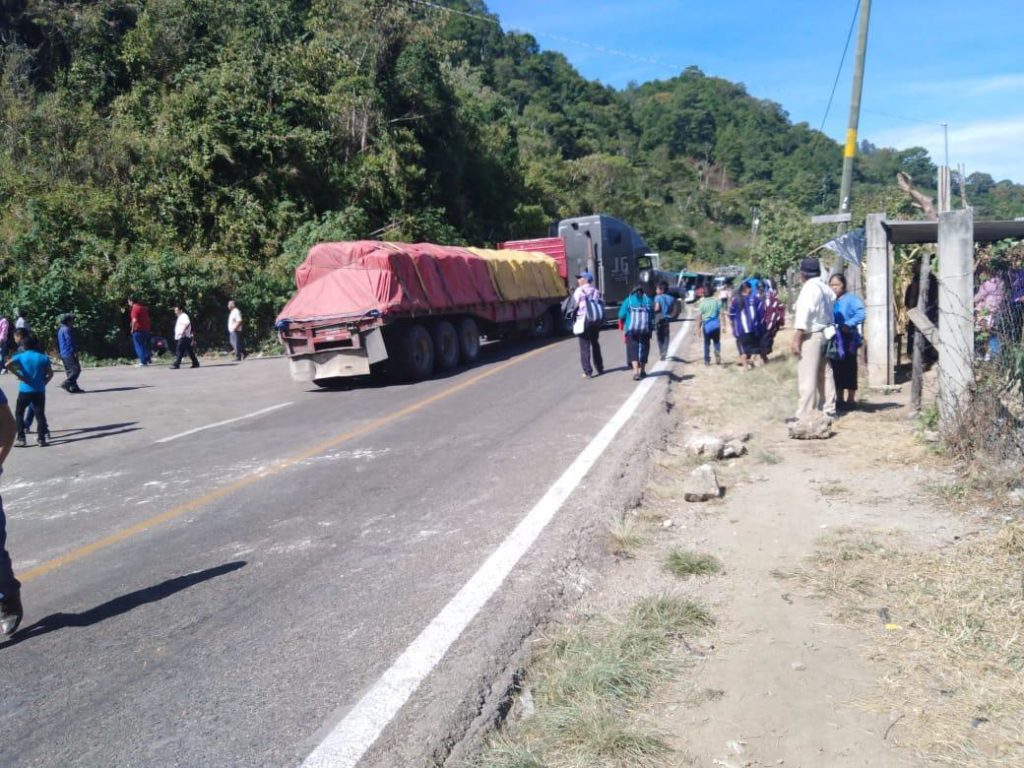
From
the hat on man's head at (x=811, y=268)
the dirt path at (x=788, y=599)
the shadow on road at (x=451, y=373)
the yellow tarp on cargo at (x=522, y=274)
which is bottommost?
the dirt path at (x=788, y=599)

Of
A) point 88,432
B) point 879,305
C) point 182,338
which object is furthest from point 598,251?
point 88,432

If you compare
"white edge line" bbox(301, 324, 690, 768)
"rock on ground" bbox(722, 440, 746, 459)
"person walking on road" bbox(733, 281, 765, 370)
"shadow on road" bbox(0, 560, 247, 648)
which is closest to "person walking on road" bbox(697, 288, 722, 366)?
"person walking on road" bbox(733, 281, 765, 370)

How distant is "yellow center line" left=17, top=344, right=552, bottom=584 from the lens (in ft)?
20.7

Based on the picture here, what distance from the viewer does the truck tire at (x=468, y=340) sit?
18.6 m

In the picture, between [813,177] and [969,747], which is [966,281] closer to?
[969,747]

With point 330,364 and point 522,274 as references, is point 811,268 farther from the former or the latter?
point 522,274

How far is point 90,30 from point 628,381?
29.5 meters

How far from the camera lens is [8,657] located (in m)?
4.65

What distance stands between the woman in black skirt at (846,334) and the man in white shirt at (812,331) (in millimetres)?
337

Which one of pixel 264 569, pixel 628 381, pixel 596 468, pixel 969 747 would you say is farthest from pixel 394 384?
pixel 969 747

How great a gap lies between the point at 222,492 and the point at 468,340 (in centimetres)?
1112

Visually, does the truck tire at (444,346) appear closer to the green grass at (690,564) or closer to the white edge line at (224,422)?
the white edge line at (224,422)

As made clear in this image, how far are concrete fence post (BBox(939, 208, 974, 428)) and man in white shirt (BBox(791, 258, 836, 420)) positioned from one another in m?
1.57

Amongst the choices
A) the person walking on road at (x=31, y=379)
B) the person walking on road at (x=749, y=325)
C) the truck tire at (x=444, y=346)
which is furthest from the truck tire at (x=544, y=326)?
the person walking on road at (x=31, y=379)
